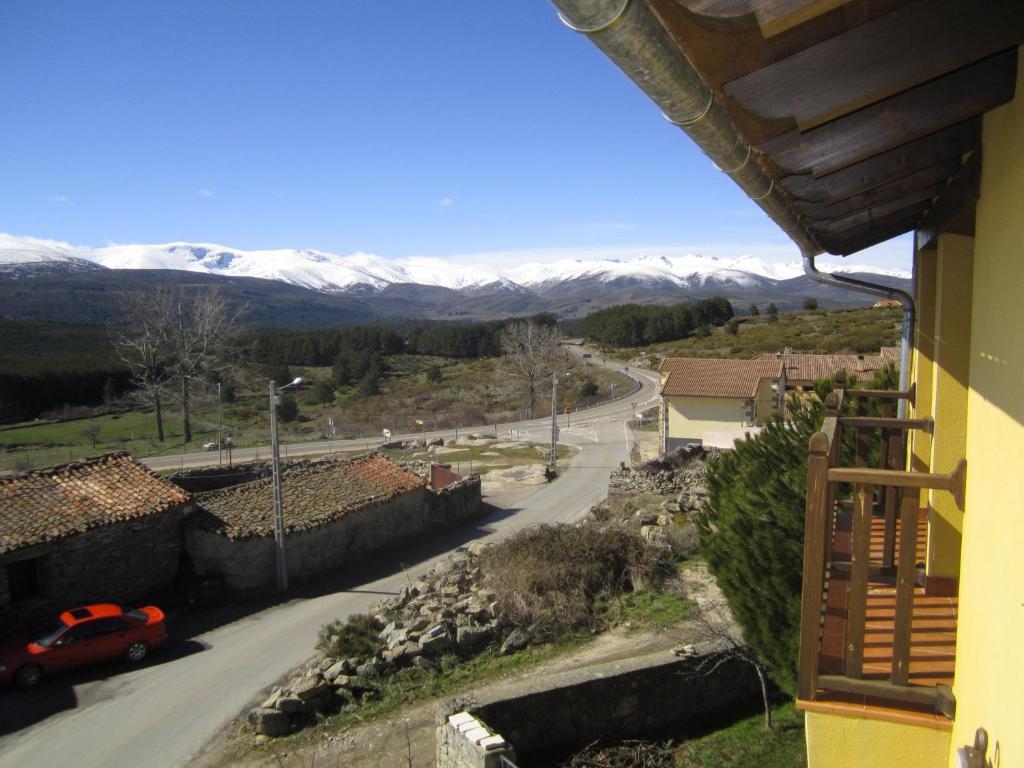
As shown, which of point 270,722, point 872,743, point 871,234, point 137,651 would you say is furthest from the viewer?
point 137,651

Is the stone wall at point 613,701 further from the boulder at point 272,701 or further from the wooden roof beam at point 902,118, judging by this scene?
the wooden roof beam at point 902,118

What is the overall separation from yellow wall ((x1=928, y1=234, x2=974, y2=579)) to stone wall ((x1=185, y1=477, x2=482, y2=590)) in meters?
17.4

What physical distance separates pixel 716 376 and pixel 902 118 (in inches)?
1198

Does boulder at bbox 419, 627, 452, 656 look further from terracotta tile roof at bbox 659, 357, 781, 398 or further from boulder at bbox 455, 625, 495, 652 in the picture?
terracotta tile roof at bbox 659, 357, 781, 398

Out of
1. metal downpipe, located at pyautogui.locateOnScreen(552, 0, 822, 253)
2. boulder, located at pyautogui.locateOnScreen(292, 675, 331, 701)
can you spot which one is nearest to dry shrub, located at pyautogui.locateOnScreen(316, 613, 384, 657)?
boulder, located at pyautogui.locateOnScreen(292, 675, 331, 701)

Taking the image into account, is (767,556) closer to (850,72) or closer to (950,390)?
(950,390)

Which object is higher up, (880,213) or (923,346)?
(880,213)

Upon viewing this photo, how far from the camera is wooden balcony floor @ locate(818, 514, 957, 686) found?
355cm

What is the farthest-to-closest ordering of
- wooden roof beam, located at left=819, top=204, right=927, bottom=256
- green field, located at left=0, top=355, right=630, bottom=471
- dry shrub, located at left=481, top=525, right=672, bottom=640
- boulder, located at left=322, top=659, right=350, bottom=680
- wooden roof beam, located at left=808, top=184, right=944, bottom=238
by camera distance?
1. green field, located at left=0, top=355, right=630, bottom=471
2. dry shrub, located at left=481, top=525, right=672, bottom=640
3. boulder, located at left=322, top=659, right=350, bottom=680
4. wooden roof beam, located at left=819, top=204, right=927, bottom=256
5. wooden roof beam, located at left=808, top=184, right=944, bottom=238

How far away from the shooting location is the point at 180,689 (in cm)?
1373

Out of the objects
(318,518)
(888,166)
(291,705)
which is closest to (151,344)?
(318,518)

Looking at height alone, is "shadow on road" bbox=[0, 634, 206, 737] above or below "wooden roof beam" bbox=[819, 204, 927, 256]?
below

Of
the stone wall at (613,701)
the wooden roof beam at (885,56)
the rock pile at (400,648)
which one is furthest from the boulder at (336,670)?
the wooden roof beam at (885,56)

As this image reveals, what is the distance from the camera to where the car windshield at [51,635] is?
14195 millimetres
